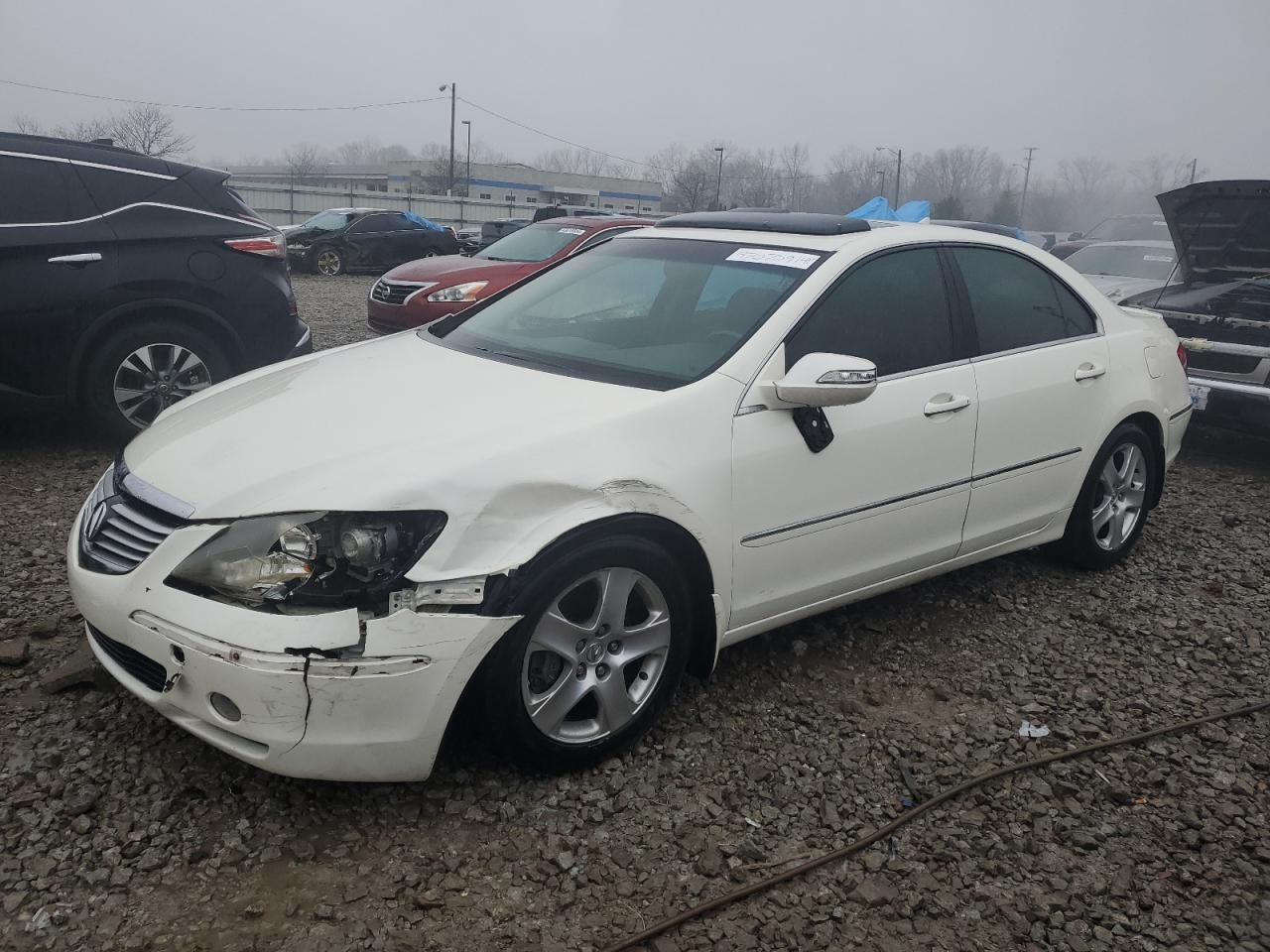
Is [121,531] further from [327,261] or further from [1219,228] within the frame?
[327,261]

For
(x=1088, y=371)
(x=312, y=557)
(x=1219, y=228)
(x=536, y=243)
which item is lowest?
(x=312, y=557)

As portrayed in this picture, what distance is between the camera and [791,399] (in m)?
3.13

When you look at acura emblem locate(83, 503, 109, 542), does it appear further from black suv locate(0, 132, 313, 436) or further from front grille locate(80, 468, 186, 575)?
black suv locate(0, 132, 313, 436)

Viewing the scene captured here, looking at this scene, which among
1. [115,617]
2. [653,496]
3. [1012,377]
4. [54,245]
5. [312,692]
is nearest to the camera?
[312,692]

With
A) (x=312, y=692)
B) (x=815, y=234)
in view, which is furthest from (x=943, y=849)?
(x=815, y=234)

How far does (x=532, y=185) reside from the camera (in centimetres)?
8456

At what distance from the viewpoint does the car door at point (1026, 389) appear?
3.89m

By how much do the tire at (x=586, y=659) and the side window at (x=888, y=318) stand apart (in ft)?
2.93

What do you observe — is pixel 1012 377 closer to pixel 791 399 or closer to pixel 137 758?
pixel 791 399

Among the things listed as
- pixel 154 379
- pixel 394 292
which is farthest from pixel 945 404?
pixel 394 292

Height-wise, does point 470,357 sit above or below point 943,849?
above

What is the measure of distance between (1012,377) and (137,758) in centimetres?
324

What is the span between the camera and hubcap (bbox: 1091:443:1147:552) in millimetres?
4598

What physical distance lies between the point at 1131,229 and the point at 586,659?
12.2m
